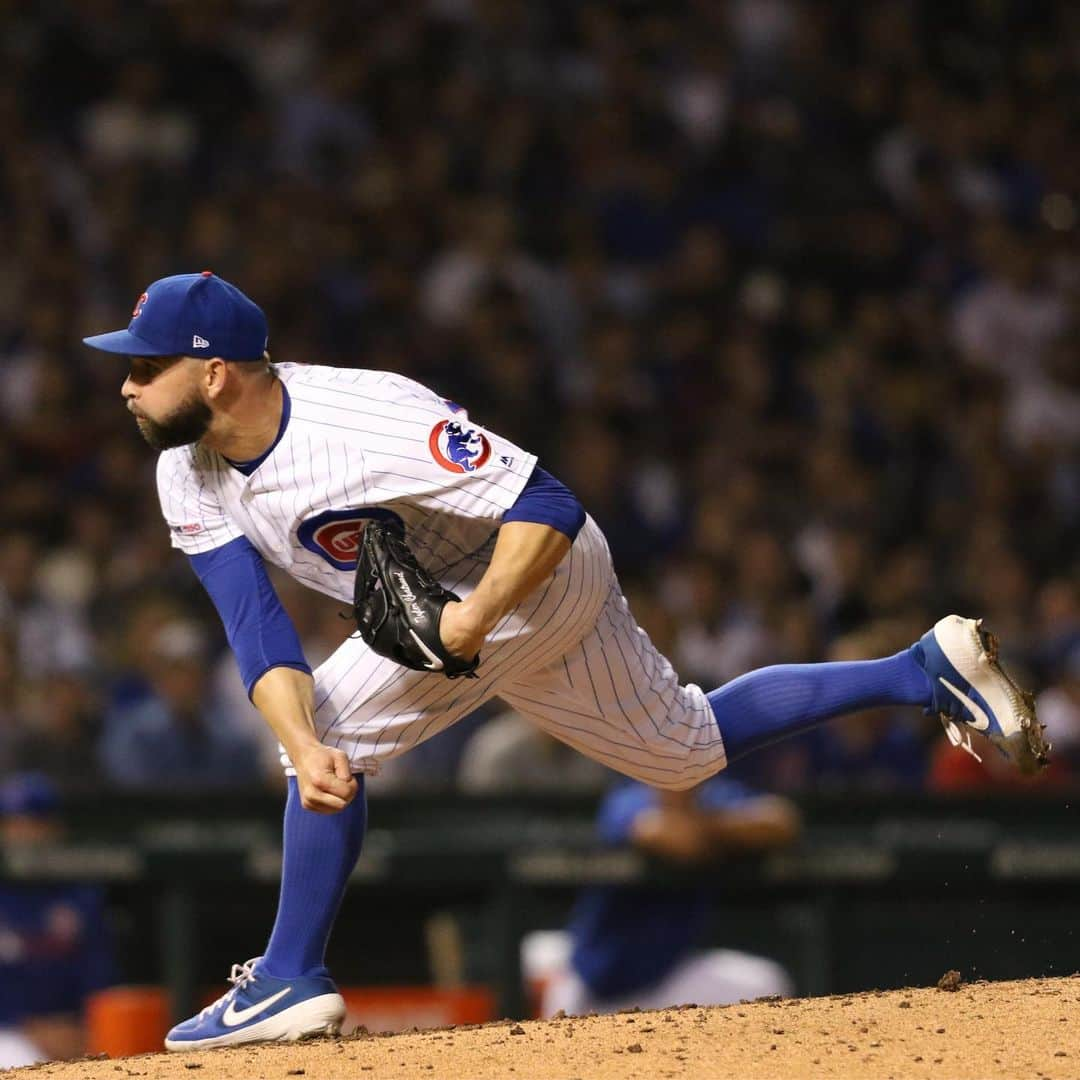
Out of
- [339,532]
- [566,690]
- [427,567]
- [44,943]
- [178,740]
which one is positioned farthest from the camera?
[178,740]

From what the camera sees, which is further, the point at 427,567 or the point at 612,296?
the point at 612,296

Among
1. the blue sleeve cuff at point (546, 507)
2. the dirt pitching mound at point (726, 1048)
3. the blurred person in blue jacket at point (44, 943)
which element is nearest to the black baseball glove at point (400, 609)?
the blue sleeve cuff at point (546, 507)

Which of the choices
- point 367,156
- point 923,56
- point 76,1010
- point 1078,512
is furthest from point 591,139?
point 76,1010

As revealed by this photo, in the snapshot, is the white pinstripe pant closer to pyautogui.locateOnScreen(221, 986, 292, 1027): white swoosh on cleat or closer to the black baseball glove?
the black baseball glove

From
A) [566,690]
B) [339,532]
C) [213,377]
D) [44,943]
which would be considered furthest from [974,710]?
[44,943]

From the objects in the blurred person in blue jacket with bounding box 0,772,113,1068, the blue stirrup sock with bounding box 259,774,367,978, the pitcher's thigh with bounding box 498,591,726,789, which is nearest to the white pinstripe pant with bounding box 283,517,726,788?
the pitcher's thigh with bounding box 498,591,726,789

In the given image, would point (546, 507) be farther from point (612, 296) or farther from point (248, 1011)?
point (612, 296)

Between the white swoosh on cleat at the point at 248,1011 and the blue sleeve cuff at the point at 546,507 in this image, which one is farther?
the white swoosh on cleat at the point at 248,1011

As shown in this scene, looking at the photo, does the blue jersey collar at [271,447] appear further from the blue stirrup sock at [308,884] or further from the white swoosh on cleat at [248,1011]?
the white swoosh on cleat at [248,1011]
